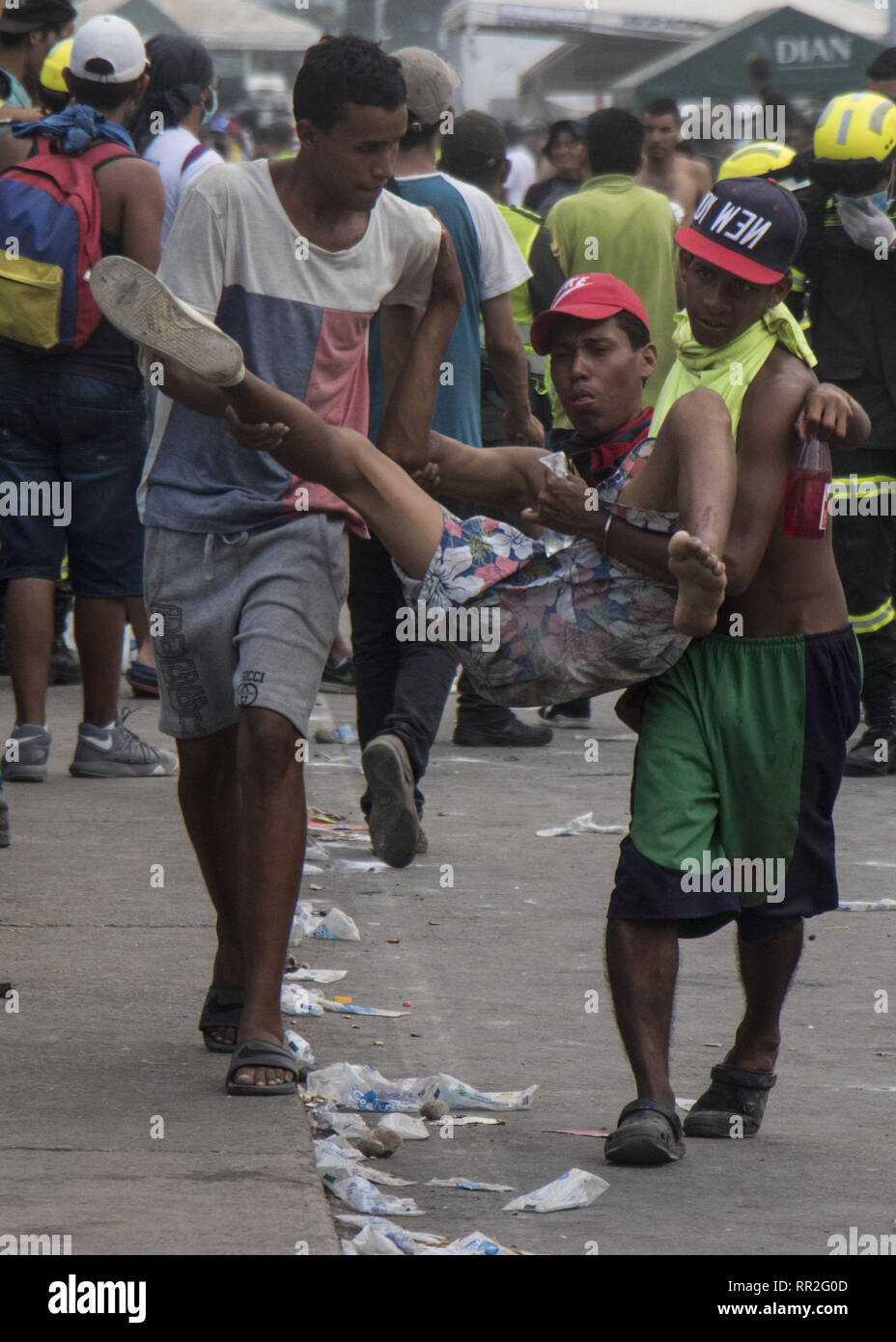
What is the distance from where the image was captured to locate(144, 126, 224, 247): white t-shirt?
7410 millimetres

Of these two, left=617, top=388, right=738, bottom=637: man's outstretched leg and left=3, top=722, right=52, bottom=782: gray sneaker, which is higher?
left=617, top=388, right=738, bottom=637: man's outstretched leg

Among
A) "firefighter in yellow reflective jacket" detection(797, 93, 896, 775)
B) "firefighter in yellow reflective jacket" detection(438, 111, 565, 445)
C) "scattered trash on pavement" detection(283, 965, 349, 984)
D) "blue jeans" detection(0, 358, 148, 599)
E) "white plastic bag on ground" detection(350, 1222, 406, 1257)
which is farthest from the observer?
"firefighter in yellow reflective jacket" detection(438, 111, 565, 445)

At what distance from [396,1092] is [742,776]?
907 mm

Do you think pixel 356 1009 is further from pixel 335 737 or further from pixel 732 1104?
pixel 335 737

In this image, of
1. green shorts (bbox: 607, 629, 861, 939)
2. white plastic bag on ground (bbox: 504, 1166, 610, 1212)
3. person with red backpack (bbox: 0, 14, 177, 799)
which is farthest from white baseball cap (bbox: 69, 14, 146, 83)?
white plastic bag on ground (bbox: 504, 1166, 610, 1212)

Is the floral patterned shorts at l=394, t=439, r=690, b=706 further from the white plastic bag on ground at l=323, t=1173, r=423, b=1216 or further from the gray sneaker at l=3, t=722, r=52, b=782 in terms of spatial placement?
the gray sneaker at l=3, t=722, r=52, b=782

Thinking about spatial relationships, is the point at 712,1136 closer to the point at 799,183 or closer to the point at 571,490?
the point at 571,490

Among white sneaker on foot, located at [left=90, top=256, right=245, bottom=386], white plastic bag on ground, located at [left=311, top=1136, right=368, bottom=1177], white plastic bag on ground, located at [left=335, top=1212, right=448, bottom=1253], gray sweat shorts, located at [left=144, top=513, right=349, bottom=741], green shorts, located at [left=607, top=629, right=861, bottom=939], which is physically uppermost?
white sneaker on foot, located at [left=90, top=256, right=245, bottom=386]

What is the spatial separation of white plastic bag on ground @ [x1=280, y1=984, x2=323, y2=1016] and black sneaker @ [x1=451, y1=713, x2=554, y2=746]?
3.16 m

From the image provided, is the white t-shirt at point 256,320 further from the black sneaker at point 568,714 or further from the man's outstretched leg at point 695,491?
the black sneaker at point 568,714

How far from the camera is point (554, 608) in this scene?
364cm

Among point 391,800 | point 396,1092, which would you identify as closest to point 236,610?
Answer: point 396,1092

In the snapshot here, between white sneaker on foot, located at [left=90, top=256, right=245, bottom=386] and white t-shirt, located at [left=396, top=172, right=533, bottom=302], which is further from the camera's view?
white t-shirt, located at [left=396, top=172, right=533, bottom=302]

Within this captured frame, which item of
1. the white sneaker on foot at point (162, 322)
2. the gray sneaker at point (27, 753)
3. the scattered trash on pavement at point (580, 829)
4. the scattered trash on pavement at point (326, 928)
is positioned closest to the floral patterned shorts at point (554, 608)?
the white sneaker on foot at point (162, 322)
